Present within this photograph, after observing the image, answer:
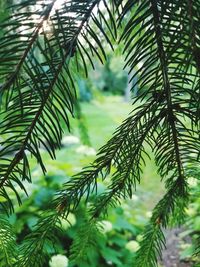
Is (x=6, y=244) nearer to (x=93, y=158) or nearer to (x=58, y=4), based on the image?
(x=58, y=4)

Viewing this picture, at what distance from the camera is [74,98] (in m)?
0.53

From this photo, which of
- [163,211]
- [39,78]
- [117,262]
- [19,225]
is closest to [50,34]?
[39,78]

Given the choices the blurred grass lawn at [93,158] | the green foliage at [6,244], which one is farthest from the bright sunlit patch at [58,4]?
the blurred grass lawn at [93,158]

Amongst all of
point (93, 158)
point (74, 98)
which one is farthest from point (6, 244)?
point (93, 158)

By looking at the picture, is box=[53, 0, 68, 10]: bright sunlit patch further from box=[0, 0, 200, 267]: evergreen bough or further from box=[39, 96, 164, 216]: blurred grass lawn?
box=[39, 96, 164, 216]: blurred grass lawn

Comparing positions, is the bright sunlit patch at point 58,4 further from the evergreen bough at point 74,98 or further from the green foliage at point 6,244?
the green foliage at point 6,244

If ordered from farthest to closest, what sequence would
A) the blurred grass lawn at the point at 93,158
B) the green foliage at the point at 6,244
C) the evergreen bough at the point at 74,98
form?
the blurred grass lawn at the point at 93,158 < the green foliage at the point at 6,244 < the evergreen bough at the point at 74,98

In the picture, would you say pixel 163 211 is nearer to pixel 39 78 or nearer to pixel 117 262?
pixel 39 78

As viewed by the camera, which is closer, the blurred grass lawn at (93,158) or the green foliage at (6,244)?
the green foliage at (6,244)

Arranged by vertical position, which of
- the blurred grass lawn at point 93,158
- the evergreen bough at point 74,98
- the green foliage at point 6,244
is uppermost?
the evergreen bough at point 74,98

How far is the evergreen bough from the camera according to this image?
0.38 metres

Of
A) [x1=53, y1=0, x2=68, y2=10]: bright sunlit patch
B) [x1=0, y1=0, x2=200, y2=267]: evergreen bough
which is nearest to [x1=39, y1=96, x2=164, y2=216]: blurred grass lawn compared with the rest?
[x1=0, y1=0, x2=200, y2=267]: evergreen bough

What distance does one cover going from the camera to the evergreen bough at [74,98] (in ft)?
1.26

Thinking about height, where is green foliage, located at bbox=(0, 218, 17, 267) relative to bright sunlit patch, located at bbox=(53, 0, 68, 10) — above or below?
below
